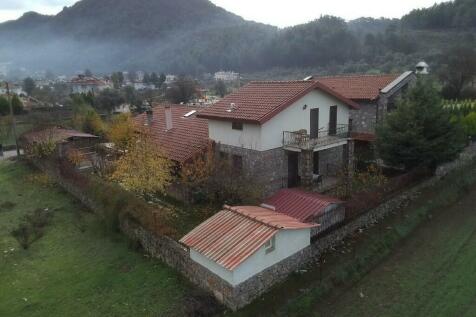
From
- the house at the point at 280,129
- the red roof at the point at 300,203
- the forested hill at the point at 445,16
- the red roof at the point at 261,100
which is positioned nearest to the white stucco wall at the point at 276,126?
the house at the point at 280,129

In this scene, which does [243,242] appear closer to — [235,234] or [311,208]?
[235,234]

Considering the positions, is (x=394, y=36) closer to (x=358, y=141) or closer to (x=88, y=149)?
(x=358, y=141)

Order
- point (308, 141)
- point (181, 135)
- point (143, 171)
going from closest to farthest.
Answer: point (143, 171), point (308, 141), point (181, 135)

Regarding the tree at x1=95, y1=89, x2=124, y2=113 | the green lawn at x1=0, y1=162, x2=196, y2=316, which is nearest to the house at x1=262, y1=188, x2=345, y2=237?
the green lawn at x1=0, y1=162, x2=196, y2=316

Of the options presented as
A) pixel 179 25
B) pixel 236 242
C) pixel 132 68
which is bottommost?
pixel 236 242

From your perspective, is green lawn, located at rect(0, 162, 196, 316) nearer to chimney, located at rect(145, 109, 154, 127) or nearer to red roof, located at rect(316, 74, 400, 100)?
chimney, located at rect(145, 109, 154, 127)

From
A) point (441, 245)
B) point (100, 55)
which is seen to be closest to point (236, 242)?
point (441, 245)

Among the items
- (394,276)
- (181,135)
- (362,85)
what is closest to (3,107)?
(181,135)

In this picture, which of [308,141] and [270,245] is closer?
[270,245]
